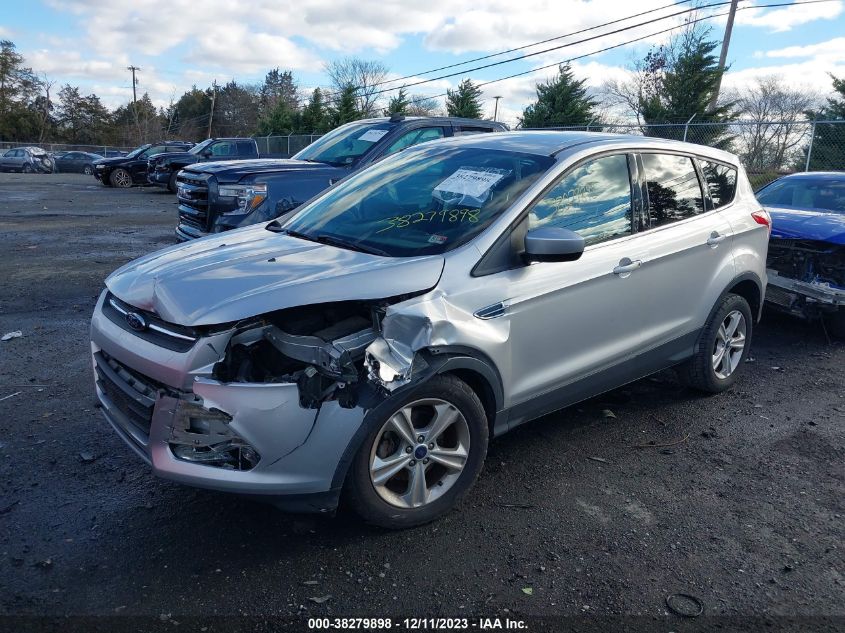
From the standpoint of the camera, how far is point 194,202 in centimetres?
793

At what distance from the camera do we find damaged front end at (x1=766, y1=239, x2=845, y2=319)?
6.29 metres

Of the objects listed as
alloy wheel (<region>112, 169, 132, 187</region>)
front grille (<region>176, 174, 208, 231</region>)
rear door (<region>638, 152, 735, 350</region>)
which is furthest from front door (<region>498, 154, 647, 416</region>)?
alloy wheel (<region>112, 169, 132, 187</region>)

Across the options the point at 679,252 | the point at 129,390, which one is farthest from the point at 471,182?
the point at 129,390

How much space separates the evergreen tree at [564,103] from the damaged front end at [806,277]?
70.2 feet

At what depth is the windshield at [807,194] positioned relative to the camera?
766cm

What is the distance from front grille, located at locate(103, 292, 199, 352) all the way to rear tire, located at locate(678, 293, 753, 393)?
3.48 m

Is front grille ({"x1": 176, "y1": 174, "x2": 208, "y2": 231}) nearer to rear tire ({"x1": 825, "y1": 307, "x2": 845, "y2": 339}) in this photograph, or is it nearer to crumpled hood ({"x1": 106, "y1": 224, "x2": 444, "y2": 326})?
crumpled hood ({"x1": 106, "y1": 224, "x2": 444, "y2": 326})

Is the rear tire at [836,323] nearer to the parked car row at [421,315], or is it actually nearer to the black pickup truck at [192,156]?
the parked car row at [421,315]

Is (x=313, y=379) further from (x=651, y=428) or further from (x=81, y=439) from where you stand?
(x=651, y=428)

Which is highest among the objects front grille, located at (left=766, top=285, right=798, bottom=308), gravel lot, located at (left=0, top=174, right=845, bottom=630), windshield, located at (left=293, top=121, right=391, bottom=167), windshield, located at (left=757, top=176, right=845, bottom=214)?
windshield, located at (left=293, top=121, right=391, bottom=167)

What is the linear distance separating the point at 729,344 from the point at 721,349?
11cm

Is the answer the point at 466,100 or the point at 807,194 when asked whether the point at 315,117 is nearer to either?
the point at 466,100

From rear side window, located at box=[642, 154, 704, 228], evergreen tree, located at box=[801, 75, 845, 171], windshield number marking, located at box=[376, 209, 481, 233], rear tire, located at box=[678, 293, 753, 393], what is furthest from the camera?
evergreen tree, located at box=[801, 75, 845, 171]

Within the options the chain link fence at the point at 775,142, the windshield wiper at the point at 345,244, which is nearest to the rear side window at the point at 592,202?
the windshield wiper at the point at 345,244
